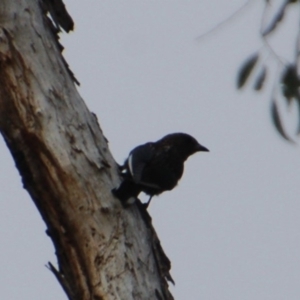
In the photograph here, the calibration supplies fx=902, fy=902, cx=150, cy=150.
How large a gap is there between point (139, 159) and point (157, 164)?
33cm

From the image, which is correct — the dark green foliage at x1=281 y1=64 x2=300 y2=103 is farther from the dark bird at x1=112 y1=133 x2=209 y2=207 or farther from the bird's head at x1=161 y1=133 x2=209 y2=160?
the bird's head at x1=161 y1=133 x2=209 y2=160

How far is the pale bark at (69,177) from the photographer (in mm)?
5004

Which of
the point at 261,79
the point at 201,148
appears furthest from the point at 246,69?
the point at 201,148

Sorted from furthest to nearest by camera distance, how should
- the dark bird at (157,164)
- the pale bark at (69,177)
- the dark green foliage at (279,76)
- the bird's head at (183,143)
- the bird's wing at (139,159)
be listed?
1. the bird's head at (183,143)
2. the bird's wing at (139,159)
3. the dark bird at (157,164)
4. the pale bark at (69,177)
5. the dark green foliage at (279,76)

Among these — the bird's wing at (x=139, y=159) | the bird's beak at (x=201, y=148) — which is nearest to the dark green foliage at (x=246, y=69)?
the bird's wing at (x=139, y=159)

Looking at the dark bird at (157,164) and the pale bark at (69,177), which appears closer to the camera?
the pale bark at (69,177)

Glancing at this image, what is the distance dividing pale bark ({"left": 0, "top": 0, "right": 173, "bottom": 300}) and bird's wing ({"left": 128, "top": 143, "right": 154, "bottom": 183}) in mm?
422

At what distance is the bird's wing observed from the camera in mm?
5970

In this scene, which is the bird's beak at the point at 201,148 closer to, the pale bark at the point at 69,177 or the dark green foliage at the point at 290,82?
the pale bark at the point at 69,177

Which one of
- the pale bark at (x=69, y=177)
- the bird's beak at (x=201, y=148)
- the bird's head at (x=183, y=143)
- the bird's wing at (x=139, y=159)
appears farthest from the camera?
the bird's beak at (x=201, y=148)

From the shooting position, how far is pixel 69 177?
16.9 ft

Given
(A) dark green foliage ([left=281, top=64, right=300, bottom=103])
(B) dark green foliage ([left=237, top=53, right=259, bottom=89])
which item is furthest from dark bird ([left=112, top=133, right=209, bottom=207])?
(A) dark green foliage ([left=281, top=64, right=300, bottom=103])

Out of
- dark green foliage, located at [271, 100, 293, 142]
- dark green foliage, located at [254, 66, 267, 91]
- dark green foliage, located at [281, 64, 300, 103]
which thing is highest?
dark green foliage, located at [254, 66, 267, 91]

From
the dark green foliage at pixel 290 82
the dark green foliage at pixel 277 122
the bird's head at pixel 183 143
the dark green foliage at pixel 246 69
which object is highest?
the bird's head at pixel 183 143
